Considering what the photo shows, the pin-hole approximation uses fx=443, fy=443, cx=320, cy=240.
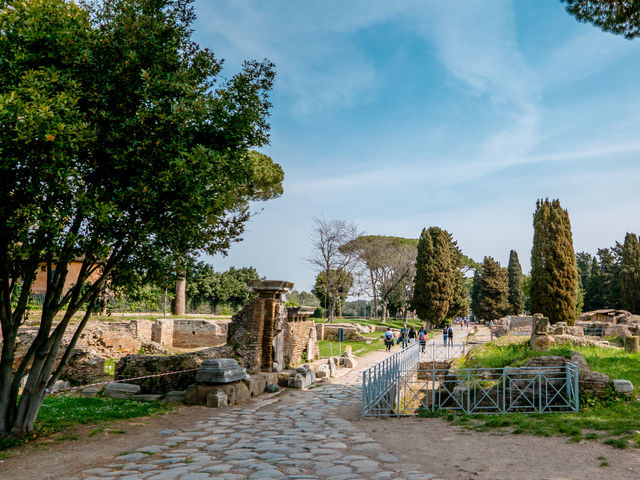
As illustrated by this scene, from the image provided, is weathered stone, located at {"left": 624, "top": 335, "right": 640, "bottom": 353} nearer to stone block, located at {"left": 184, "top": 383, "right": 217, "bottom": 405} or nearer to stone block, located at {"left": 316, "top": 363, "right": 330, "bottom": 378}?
stone block, located at {"left": 316, "top": 363, "right": 330, "bottom": 378}

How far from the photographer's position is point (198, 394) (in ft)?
32.2

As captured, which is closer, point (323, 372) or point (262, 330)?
point (262, 330)

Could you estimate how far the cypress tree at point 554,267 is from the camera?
981 inches

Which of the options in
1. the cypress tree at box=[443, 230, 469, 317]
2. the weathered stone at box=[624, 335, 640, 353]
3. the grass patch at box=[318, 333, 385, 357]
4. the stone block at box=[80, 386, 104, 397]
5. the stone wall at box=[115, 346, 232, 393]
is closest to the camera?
the stone block at box=[80, 386, 104, 397]

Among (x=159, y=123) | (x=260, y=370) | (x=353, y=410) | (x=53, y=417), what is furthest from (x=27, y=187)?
(x=260, y=370)

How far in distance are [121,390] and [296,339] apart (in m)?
6.55

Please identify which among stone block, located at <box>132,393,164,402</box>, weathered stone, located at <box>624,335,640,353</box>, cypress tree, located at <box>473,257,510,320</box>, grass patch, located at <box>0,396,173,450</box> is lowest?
stone block, located at <box>132,393,164,402</box>

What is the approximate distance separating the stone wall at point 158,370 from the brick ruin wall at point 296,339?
414 cm

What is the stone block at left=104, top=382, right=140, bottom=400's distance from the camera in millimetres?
10359

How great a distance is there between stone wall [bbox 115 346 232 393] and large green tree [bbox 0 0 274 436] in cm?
389

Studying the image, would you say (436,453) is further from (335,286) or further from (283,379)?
(335,286)

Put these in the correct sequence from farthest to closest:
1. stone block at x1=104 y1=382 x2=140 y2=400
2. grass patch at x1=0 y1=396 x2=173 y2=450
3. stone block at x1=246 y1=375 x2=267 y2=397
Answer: stone block at x1=246 y1=375 x2=267 y2=397, stone block at x1=104 y1=382 x2=140 y2=400, grass patch at x1=0 y1=396 x2=173 y2=450

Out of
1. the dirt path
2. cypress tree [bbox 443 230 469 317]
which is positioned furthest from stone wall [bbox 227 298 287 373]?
cypress tree [bbox 443 230 469 317]

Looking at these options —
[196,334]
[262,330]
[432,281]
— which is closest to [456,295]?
[432,281]
